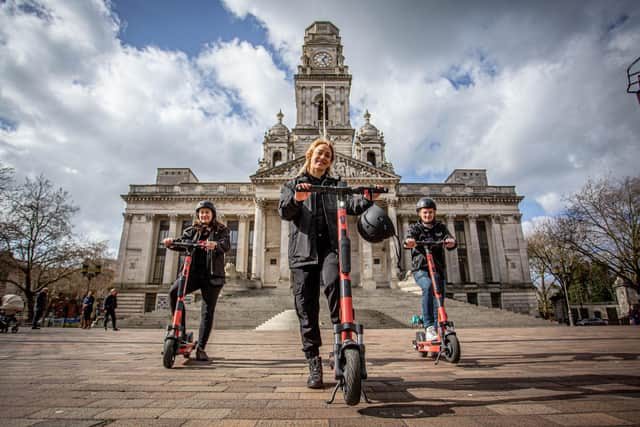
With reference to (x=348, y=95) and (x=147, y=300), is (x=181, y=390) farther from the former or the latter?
(x=348, y=95)

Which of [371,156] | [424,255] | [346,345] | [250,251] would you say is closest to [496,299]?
[371,156]

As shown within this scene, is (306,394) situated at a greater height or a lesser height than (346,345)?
lesser

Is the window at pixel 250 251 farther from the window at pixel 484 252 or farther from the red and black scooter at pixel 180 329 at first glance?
the red and black scooter at pixel 180 329

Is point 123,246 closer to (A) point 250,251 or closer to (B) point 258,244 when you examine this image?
(A) point 250,251

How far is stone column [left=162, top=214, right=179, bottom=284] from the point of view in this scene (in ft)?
112

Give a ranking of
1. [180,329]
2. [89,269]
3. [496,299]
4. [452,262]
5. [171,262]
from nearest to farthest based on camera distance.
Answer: [180,329], [89,269], [496,299], [171,262], [452,262]

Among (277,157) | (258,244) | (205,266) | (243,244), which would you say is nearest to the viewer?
(205,266)

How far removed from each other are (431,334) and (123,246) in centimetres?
3742

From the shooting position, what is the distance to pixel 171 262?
113 feet

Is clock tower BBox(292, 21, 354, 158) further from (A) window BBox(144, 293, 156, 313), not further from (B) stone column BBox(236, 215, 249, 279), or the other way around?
(A) window BBox(144, 293, 156, 313)

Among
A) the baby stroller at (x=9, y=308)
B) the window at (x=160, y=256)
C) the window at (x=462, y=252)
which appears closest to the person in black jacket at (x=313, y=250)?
the baby stroller at (x=9, y=308)

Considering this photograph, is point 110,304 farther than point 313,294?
Yes

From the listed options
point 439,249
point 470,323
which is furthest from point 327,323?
point 439,249

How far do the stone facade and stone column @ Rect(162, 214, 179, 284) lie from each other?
0.34 feet
